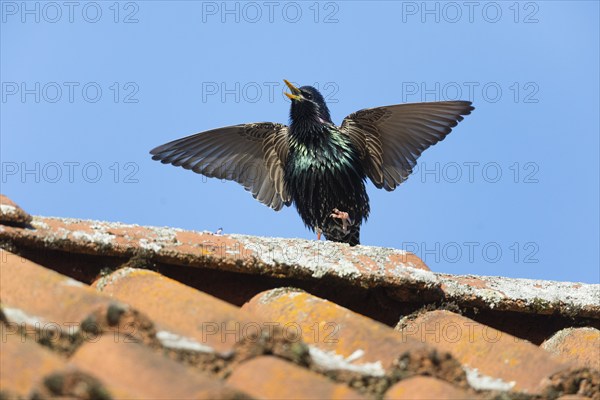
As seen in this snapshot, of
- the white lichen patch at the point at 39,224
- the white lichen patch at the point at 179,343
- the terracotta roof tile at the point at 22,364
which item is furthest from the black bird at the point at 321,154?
the terracotta roof tile at the point at 22,364

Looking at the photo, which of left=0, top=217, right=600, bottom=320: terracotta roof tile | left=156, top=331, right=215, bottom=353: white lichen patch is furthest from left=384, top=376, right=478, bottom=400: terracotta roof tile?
left=0, top=217, right=600, bottom=320: terracotta roof tile

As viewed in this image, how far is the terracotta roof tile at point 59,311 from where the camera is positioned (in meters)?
2.14

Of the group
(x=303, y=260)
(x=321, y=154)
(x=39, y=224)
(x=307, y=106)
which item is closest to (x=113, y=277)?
(x=39, y=224)

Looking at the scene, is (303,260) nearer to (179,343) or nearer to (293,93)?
(179,343)

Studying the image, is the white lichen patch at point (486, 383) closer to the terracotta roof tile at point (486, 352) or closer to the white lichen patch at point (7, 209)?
the terracotta roof tile at point (486, 352)

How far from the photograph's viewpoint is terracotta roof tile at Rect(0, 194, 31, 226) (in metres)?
2.69

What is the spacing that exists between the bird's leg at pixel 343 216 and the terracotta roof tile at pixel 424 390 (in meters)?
3.71

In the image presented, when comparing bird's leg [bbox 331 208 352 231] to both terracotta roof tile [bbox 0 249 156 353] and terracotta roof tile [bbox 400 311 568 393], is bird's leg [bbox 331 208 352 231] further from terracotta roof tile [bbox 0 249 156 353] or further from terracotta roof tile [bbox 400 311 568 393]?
terracotta roof tile [bbox 0 249 156 353]

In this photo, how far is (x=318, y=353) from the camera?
2412 millimetres

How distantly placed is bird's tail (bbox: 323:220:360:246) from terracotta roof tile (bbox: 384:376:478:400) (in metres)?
3.97

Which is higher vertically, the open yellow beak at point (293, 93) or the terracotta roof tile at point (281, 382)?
the open yellow beak at point (293, 93)

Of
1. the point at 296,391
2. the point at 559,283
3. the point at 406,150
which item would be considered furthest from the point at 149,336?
the point at 406,150

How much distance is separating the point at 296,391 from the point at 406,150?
4.57 m

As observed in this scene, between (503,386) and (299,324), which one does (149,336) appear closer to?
(299,324)
